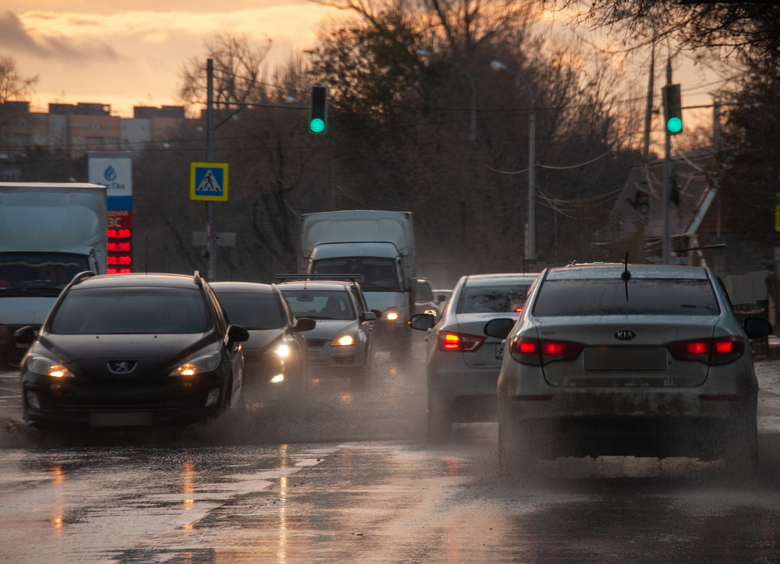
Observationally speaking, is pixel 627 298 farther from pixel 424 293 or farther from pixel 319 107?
pixel 424 293

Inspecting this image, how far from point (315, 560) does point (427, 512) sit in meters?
1.42

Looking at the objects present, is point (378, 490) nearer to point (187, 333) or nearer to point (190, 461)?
point (190, 461)

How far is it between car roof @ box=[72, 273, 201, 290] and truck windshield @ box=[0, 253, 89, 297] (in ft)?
26.9

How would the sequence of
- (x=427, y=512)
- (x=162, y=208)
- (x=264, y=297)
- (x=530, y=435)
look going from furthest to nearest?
(x=162, y=208) < (x=264, y=297) < (x=530, y=435) < (x=427, y=512)

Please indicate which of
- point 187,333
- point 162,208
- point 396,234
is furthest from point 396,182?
point 187,333

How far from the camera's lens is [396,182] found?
2120 inches

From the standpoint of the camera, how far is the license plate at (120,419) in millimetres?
10219

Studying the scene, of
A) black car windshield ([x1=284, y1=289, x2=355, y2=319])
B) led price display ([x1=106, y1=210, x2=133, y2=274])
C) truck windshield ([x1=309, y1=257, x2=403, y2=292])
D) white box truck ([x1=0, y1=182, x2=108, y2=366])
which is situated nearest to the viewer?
black car windshield ([x1=284, y1=289, x2=355, y2=319])

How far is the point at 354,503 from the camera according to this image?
280 inches

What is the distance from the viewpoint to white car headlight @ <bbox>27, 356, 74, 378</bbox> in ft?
33.7

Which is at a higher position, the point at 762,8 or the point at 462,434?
the point at 762,8

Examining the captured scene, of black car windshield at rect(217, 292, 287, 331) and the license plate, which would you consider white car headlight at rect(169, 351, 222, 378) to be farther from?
black car windshield at rect(217, 292, 287, 331)

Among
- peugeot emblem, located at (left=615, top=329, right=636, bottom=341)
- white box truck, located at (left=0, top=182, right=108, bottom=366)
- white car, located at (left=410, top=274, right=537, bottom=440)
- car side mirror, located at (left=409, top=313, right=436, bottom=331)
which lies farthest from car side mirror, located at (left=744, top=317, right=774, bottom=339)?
white box truck, located at (left=0, top=182, right=108, bottom=366)

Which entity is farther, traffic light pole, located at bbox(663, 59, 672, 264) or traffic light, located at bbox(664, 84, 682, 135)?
traffic light pole, located at bbox(663, 59, 672, 264)
